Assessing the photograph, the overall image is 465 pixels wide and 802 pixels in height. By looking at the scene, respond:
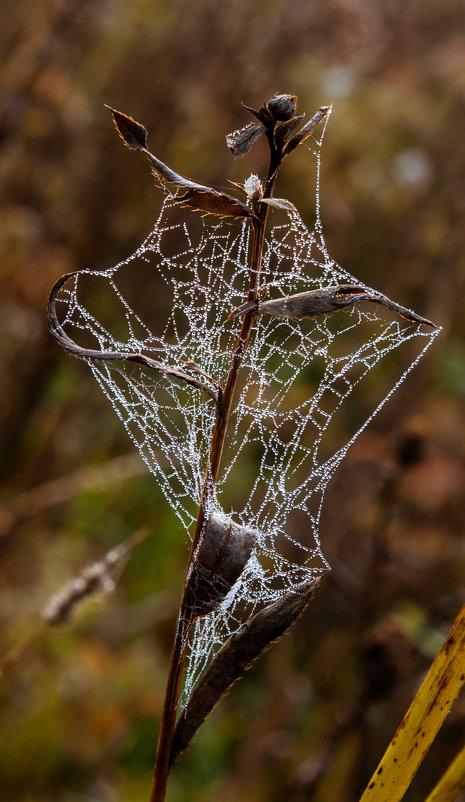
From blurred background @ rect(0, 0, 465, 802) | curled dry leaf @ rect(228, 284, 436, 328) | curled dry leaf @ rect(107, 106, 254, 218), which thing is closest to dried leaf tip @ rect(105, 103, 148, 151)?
curled dry leaf @ rect(107, 106, 254, 218)

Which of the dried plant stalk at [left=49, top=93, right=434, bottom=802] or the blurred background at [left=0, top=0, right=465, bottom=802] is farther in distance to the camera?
the blurred background at [left=0, top=0, right=465, bottom=802]

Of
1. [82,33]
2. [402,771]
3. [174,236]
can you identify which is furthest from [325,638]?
[82,33]

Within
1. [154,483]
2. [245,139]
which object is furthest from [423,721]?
[154,483]

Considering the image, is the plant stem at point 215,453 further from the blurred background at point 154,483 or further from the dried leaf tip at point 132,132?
the blurred background at point 154,483

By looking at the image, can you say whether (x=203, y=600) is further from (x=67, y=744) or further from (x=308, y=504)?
(x=308, y=504)

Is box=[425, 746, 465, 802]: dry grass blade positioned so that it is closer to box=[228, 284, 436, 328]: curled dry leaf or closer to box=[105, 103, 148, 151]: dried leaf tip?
box=[228, 284, 436, 328]: curled dry leaf

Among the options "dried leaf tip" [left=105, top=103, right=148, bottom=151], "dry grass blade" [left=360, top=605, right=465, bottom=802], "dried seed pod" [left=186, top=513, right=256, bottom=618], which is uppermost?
"dried leaf tip" [left=105, top=103, right=148, bottom=151]

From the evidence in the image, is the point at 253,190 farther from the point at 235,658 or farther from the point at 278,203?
the point at 235,658

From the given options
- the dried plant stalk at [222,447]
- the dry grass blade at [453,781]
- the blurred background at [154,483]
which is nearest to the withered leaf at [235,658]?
the dried plant stalk at [222,447]
